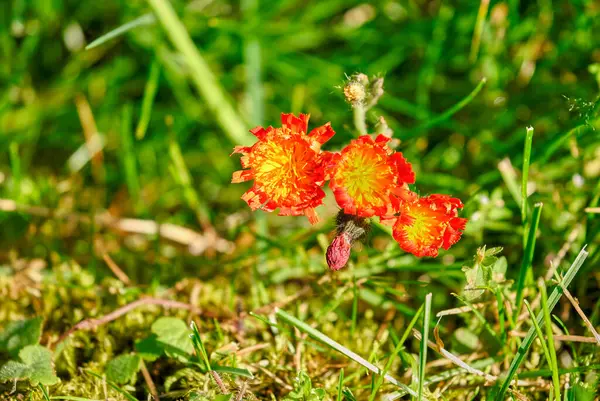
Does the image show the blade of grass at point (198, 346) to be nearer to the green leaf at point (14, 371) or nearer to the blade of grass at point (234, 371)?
the blade of grass at point (234, 371)

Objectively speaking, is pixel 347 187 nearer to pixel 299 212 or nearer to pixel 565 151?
pixel 299 212

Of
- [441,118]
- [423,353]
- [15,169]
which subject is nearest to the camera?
[423,353]

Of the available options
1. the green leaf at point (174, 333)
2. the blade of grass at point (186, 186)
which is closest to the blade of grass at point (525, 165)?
the green leaf at point (174, 333)

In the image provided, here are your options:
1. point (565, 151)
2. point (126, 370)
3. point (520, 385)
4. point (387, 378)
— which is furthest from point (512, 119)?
point (126, 370)

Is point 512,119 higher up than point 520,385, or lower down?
higher up

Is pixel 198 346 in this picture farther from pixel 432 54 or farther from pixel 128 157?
pixel 432 54

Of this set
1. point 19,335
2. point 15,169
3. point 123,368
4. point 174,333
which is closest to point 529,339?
point 174,333
